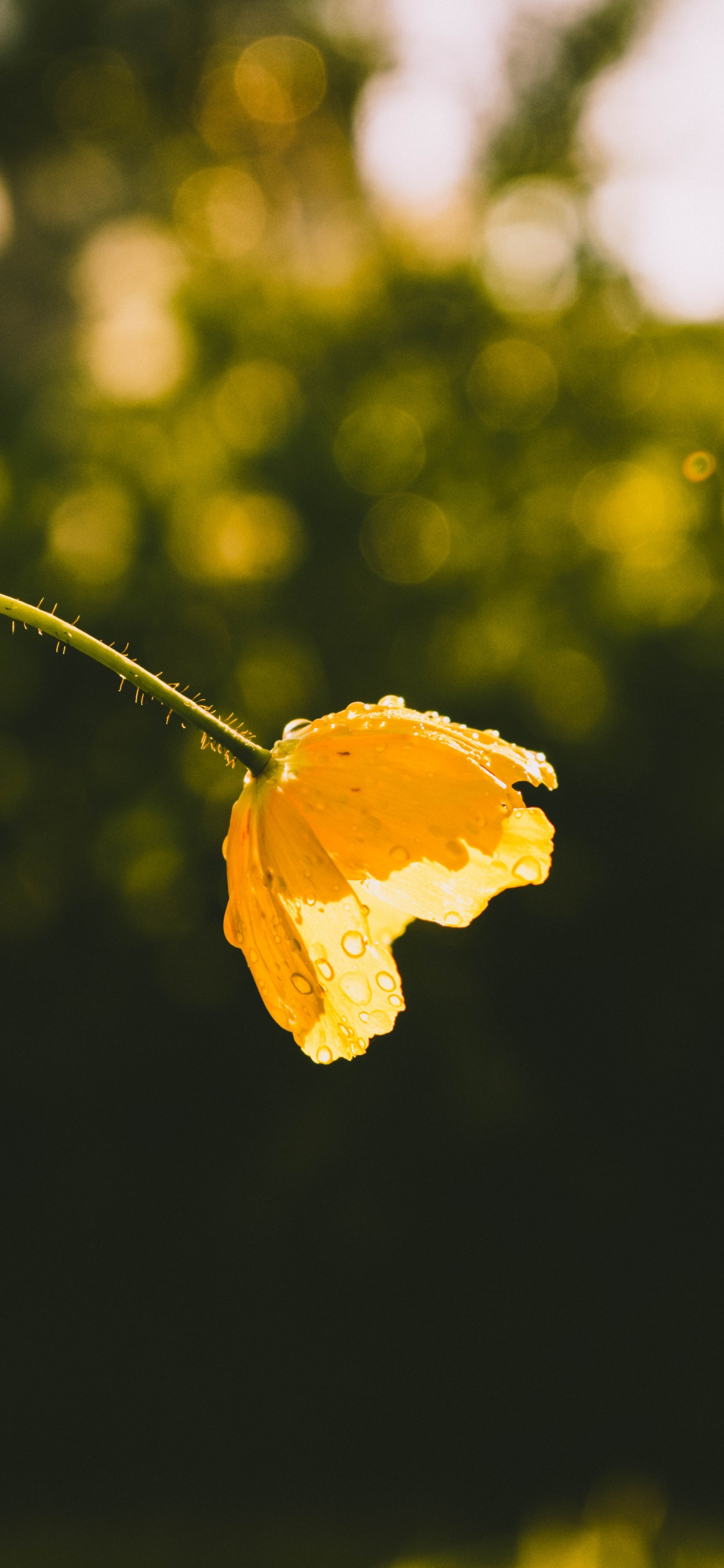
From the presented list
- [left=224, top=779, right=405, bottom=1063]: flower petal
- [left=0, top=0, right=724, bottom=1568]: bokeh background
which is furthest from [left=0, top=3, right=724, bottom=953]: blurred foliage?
[left=224, top=779, right=405, bottom=1063]: flower petal

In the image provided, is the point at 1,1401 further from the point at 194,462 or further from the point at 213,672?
the point at 194,462

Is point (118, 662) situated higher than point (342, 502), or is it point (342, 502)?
point (342, 502)

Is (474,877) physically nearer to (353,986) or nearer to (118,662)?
(353,986)

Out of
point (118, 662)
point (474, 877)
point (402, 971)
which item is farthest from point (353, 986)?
point (402, 971)

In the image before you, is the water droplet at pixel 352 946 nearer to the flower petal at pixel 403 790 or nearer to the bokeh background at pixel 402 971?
the flower petal at pixel 403 790

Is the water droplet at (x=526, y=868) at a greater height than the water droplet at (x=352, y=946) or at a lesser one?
greater

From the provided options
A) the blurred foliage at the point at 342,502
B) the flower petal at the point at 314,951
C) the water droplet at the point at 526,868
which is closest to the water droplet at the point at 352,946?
the flower petal at the point at 314,951

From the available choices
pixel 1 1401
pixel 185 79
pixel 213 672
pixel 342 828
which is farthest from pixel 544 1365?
pixel 185 79
